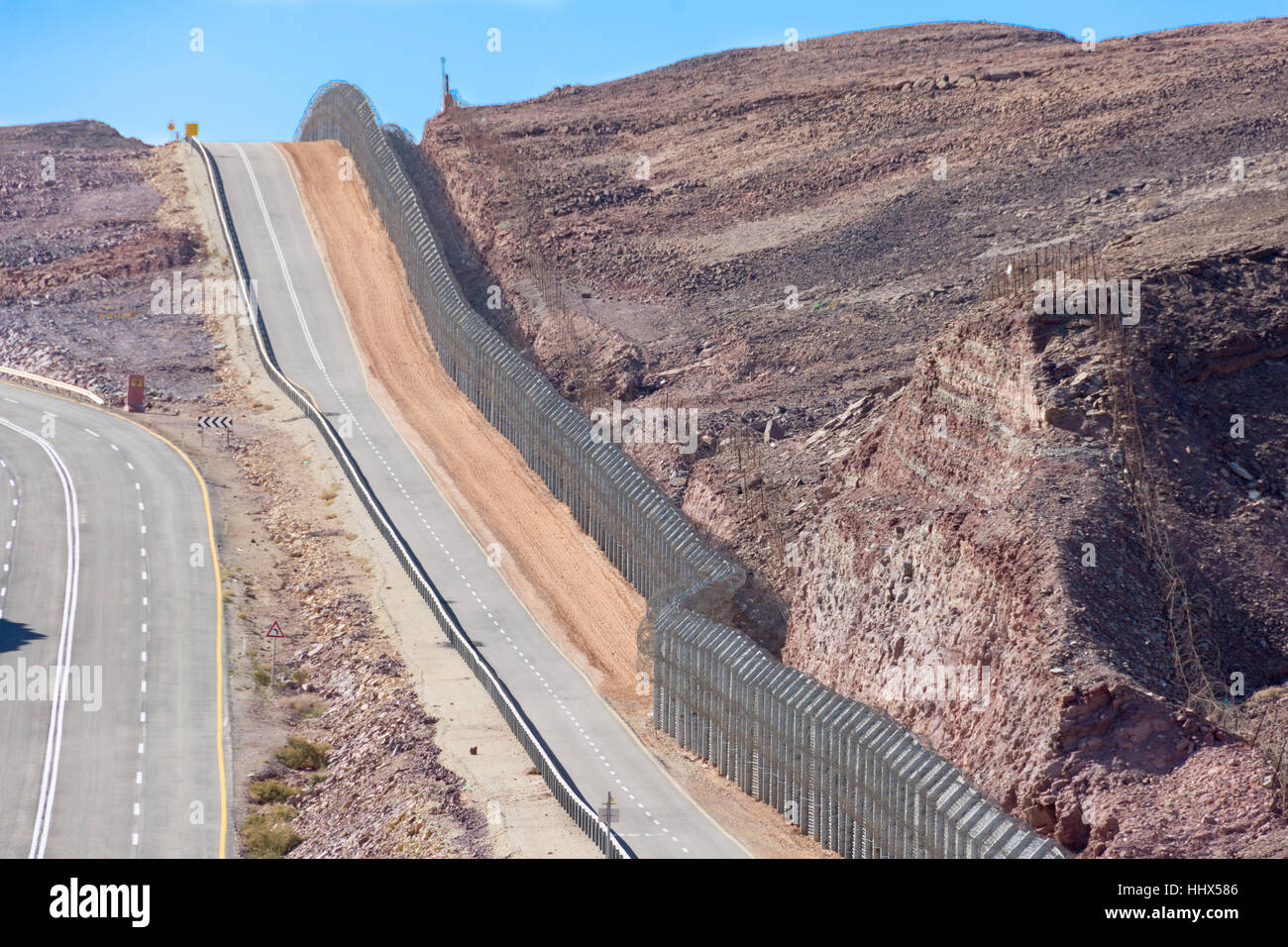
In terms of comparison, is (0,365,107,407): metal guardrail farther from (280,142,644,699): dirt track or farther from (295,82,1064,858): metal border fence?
(295,82,1064,858): metal border fence

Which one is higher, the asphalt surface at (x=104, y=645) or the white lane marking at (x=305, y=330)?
the white lane marking at (x=305, y=330)

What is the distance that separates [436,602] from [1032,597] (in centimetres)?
2098

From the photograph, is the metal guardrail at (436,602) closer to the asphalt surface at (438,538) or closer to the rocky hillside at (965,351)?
the asphalt surface at (438,538)

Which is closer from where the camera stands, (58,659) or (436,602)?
(58,659)

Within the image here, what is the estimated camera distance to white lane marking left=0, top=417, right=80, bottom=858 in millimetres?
36375

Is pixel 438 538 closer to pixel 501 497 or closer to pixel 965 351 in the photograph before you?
pixel 501 497

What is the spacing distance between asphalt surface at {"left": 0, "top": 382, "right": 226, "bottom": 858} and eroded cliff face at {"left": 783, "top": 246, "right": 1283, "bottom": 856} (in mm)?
17669

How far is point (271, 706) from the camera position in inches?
1703

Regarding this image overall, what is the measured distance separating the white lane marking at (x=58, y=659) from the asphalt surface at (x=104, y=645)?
0.06m

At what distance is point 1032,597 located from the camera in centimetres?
3272

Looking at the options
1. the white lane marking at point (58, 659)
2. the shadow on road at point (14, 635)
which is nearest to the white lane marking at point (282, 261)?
the white lane marking at point (58, 659)

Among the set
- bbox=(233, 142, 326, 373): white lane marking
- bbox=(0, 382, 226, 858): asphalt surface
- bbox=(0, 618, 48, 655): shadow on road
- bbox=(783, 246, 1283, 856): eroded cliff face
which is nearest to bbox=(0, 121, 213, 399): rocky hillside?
bbox=(233, 142, 326, 373): white lane marking

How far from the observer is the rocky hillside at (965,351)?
31531 millimetres

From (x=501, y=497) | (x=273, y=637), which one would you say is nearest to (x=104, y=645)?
(x=273, y=637)
